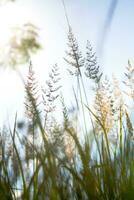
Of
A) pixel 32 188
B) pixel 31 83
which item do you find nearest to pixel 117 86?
pixel 31 83

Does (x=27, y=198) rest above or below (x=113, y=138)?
below

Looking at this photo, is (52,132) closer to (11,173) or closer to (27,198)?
(11,173)

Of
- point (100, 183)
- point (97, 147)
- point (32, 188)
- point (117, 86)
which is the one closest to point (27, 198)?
point (32, 188)

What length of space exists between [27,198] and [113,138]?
62cm

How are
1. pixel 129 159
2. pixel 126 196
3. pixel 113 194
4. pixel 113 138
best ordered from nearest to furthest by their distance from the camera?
pixel 126 196, pixel 113 194, pixel 129 159, pixel 113 138

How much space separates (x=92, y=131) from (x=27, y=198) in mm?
465

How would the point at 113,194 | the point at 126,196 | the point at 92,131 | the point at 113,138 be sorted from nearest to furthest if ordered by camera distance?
the point at 126,196, the point at 113,194, the point at 92,131, the point at 113,138

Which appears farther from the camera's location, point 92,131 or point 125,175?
point 92,131

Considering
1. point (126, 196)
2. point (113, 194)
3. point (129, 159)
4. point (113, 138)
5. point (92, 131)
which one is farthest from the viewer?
point (113, 138)

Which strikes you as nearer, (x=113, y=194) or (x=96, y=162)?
(x=113, y=194)

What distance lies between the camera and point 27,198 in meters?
1.20

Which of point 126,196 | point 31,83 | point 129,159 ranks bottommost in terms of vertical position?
point 126,196

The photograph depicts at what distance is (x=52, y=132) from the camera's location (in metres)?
1.58

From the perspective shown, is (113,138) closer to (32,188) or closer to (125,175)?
(125,175)
